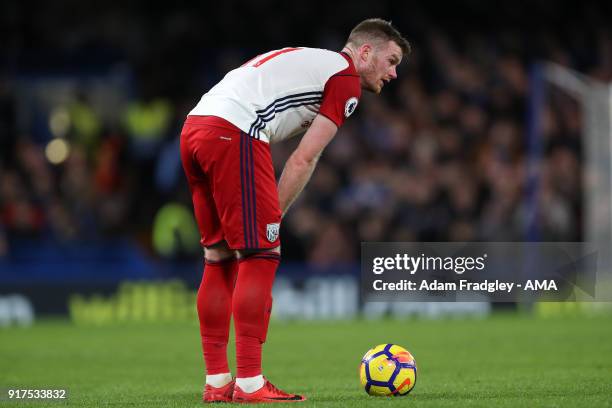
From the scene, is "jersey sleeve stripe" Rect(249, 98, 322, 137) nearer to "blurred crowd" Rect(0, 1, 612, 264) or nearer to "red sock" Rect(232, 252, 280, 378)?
"red sock" Rect(232, 252, 280, 378)

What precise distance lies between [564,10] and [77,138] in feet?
25.5

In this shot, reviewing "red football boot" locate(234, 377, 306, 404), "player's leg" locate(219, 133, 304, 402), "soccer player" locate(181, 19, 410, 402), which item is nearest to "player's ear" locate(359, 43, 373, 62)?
"soccer player" locate(181, 19, 410, 402)

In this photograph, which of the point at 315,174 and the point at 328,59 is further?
the point at 315,174

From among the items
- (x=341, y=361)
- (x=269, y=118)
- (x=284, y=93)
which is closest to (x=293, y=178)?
(x=269, y=118)

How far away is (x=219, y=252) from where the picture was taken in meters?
5.98

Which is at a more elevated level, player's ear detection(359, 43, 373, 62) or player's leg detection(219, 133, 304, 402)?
player's ear detection(359, 43, 373, 62)

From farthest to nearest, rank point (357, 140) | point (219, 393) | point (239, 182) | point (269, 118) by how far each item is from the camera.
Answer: point (357, 140), point (219, 393), point (269, 118), point (239, 182)

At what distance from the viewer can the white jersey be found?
570 centimetres

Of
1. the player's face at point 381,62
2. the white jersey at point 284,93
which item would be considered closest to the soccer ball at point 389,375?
the white jersey at point 284,93

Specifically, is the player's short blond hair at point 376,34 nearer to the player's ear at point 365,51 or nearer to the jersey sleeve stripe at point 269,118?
the player's ear at point 365,51

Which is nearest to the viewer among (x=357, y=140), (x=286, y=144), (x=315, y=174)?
(x=315, y=174)

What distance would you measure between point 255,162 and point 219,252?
0.60 meters

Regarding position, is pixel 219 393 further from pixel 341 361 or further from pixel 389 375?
pixel 341 361

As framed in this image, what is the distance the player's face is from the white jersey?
0.41ft
